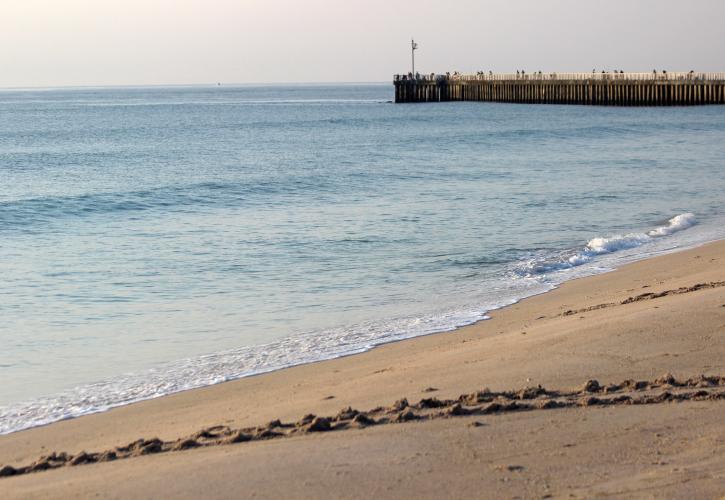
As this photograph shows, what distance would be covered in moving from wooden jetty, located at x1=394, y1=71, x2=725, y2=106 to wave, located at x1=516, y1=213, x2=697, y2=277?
63.0 metres

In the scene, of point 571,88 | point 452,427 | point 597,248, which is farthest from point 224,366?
point 571,88

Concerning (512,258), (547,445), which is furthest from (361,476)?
(512,258)

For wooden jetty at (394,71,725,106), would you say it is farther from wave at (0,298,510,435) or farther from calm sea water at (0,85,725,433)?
wave at (0,298,510,435)

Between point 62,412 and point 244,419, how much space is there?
6.30 ft

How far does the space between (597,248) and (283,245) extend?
5745 mm

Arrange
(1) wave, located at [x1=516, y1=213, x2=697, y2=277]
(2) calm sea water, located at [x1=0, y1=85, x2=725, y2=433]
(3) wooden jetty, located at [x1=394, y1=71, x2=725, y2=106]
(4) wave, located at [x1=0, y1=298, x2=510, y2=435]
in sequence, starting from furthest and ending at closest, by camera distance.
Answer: (3) wooden jetty, located at [x1=394, y1=71, x2=725, y2=106] → (1) wave, located at [x1=516, y1=213, x2=697, y2=277] → (2) calm sea water, located at [x1=0, y1=85, x2=725, y2=433] → (4) wave, located at [x1=0, y1=298, x2=510, y2=435]

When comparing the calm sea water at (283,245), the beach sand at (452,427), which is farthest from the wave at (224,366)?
the beach sand at (452,427)

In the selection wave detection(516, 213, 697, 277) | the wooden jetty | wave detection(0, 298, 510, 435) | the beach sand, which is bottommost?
wave detection(516, 213, 697, 277)

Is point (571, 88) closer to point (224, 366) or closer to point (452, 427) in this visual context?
point (224, 366)

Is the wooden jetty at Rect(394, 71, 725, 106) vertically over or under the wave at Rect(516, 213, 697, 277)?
over

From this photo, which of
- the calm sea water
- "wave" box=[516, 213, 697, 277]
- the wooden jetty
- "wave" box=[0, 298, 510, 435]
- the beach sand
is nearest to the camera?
the beach sand

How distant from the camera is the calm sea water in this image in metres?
10.5

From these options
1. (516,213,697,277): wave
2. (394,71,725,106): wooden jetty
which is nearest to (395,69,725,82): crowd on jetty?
(394,71,725,106): wooden jetty

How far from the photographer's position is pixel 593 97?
85188 mm
